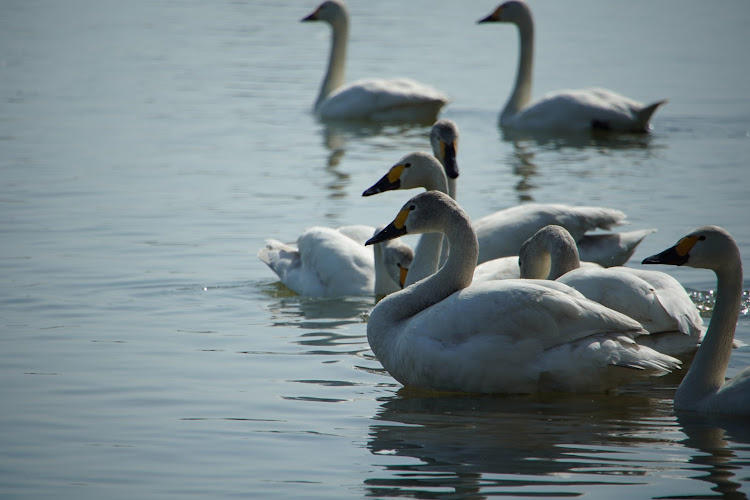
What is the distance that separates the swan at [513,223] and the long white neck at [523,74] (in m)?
8.26

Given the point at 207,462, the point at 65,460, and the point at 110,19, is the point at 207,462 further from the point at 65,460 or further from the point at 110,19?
the point at 110,19

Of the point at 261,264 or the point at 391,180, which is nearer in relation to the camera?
the point at 391,180

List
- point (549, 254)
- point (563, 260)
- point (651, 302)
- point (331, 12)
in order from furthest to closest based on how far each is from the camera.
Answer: point (331, 12) → point (549, 254) → point (563, 260) → point (651, 302)

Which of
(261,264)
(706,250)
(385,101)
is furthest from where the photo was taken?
(385,101)

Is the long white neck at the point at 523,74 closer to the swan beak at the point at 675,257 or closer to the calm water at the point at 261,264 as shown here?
the calm water at the point at 261,264

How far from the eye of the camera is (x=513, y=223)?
938cm

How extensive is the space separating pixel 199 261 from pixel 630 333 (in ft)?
15.4

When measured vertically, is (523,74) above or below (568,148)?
above

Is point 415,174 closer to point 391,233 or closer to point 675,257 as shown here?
point 391,233

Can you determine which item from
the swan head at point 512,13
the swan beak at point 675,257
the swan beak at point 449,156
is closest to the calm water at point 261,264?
the swan beak at point 675,257

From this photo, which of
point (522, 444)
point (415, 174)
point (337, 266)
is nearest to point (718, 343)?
point (522, 444)

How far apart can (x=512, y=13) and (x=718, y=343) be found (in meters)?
12.7

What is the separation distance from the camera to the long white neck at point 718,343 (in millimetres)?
6441

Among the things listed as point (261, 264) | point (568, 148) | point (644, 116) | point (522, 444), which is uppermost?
point (644, 116)
